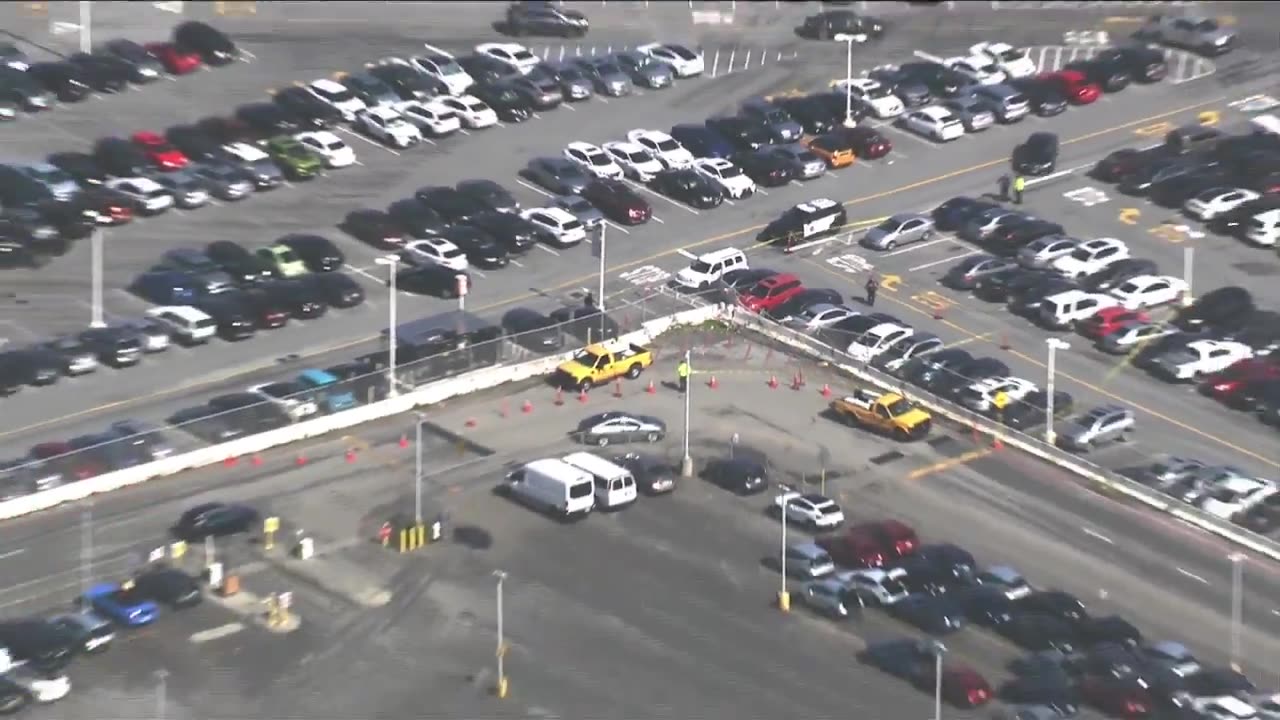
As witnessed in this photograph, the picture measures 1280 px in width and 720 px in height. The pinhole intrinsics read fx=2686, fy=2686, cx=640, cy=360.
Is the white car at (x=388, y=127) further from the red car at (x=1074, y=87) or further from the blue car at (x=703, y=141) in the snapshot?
the red car at (x=1074, y=87)

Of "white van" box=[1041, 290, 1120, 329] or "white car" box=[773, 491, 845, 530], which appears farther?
"white van" box=[1041, 290, 1120, 329]

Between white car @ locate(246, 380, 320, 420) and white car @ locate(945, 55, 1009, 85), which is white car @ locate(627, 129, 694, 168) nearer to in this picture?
white car @ locate(945, 55, 1009, 85)

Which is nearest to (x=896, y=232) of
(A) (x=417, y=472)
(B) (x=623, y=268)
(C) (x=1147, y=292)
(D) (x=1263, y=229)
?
(C) (x=1147, y=292)

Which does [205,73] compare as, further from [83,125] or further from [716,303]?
[716,303]

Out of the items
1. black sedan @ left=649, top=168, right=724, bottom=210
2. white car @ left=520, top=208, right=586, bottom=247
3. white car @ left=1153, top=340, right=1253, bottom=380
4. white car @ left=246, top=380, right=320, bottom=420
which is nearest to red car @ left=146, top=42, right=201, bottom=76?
white car @ left=520, top=208, right=586, bottom=247

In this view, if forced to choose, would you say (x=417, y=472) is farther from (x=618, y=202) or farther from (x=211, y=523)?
(x=618, y=202)

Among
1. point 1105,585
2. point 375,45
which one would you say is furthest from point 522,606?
point 375,45
